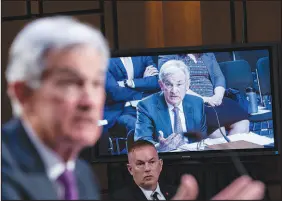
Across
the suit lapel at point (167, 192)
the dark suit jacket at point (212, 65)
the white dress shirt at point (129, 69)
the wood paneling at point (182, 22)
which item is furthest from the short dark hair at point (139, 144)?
the wood paneling at point (182, 22)

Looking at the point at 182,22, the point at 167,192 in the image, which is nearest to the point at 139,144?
the point at 167,192

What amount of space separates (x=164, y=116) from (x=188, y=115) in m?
0.17

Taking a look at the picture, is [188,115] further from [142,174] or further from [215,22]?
[215,22]

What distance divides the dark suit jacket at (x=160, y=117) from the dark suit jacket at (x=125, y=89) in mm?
60

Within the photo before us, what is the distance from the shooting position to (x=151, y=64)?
15.2 ft

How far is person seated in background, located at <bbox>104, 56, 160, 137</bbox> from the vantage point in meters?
4.59

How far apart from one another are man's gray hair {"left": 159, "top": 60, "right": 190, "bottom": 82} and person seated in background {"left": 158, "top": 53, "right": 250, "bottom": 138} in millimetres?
24

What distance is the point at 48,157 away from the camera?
211cm

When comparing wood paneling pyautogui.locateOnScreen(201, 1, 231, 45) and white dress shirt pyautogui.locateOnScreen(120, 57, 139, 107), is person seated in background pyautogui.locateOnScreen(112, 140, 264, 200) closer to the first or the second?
white dress shirt pyautogui.locateOnScreen(120, 57, 139, 107)

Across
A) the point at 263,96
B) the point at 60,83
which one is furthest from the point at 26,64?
the point at 263,96

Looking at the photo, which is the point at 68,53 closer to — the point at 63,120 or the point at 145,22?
the point at 63,120

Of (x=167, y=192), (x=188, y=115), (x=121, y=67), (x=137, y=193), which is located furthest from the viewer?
(x=121, y=67)

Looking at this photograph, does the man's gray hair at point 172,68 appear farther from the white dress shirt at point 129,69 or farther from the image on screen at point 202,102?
the white dress shirt at point 129,69

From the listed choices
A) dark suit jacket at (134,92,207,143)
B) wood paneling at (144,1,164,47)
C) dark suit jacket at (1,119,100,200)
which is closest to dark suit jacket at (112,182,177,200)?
dark suit jacket at (134,92,207,143)
